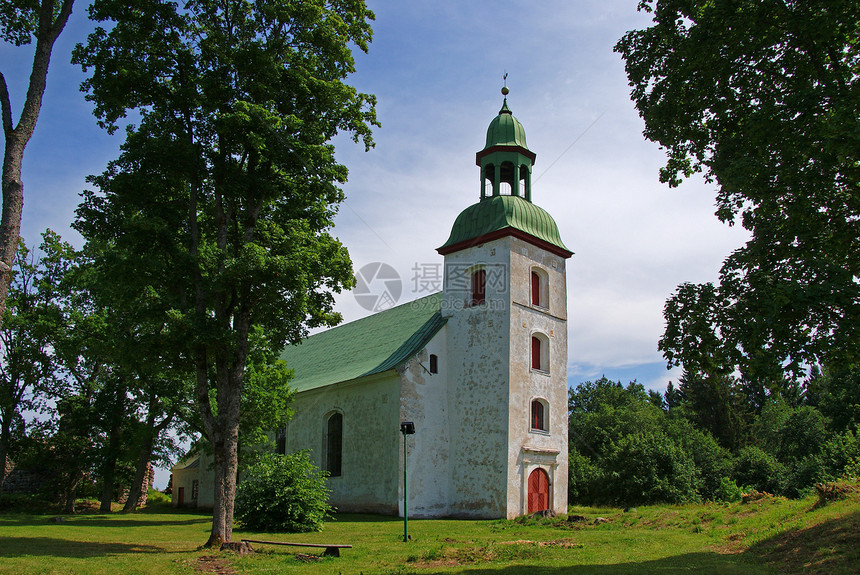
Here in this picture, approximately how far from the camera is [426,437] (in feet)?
85.6

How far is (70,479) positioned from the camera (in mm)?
31047

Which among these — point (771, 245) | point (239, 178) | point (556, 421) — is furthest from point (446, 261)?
point (771, 245)

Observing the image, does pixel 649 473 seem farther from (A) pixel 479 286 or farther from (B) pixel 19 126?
(B) pixel 19 126

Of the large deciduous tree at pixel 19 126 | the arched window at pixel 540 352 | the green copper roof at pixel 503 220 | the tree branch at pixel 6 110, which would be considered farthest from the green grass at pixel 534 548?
the green copper roof at pixel 503 220

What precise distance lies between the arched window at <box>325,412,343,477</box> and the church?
0.06 metres

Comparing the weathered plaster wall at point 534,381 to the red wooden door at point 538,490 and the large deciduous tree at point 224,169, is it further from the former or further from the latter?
the large deciduous tree at point 224,169

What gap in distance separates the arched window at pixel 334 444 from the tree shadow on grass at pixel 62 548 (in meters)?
14.7

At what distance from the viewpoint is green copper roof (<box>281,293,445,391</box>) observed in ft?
92.4

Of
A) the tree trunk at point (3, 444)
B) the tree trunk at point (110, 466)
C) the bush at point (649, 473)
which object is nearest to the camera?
the tree trunk at point (110, 466)

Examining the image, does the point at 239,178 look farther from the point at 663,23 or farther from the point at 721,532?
the point at 721,532

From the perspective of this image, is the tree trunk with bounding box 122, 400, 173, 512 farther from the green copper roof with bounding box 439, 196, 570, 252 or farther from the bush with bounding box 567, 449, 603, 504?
the bush with bounding box 567, 449, 603, 504

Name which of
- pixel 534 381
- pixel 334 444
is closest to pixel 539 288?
pixel 534 381

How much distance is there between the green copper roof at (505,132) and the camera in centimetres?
2867

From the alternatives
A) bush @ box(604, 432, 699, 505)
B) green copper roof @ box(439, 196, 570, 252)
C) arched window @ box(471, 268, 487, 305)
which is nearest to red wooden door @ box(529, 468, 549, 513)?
bush @ box(604, 432, 699, 505)
